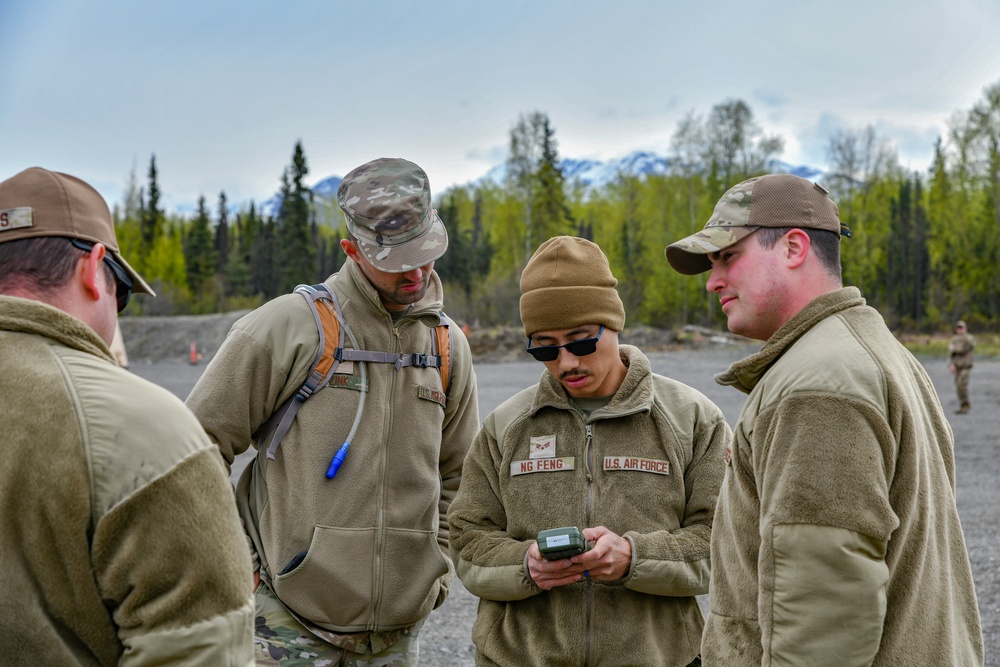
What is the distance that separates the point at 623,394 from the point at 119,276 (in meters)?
1.78

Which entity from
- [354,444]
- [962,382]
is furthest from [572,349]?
[962,382]

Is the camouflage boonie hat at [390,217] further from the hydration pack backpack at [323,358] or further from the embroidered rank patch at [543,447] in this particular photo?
the embroidered rank patch at [543,447]

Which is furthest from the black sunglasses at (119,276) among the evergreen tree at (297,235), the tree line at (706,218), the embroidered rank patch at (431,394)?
the evergreen tree at (297,235)

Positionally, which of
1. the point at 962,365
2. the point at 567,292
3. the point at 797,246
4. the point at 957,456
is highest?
the point at 797,246

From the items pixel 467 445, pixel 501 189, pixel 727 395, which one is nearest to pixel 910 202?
pixel 501 189

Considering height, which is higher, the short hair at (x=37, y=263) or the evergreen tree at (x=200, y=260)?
the evergreen tree at (x=200, y=260)

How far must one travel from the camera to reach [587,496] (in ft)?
10.3

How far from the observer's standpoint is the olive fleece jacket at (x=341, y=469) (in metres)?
3.17

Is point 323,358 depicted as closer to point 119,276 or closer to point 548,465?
point 548,465

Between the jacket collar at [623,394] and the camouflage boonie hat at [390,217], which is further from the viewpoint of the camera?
the camouflage boonie hat at [390,217]

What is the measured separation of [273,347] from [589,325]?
3.74 feet

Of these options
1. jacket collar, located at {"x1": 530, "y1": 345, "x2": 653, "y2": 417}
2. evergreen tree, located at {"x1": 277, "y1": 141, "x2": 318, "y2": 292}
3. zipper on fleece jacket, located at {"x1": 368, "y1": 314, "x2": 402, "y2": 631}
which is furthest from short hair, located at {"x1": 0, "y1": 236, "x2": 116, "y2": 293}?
evergreen tree, located at {"x1": 277, "y1": 141, "x2": 318, "y2": 292}

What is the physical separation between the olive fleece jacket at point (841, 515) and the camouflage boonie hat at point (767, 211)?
0.25 meters

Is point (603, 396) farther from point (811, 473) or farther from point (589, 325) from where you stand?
point (811, 473)
